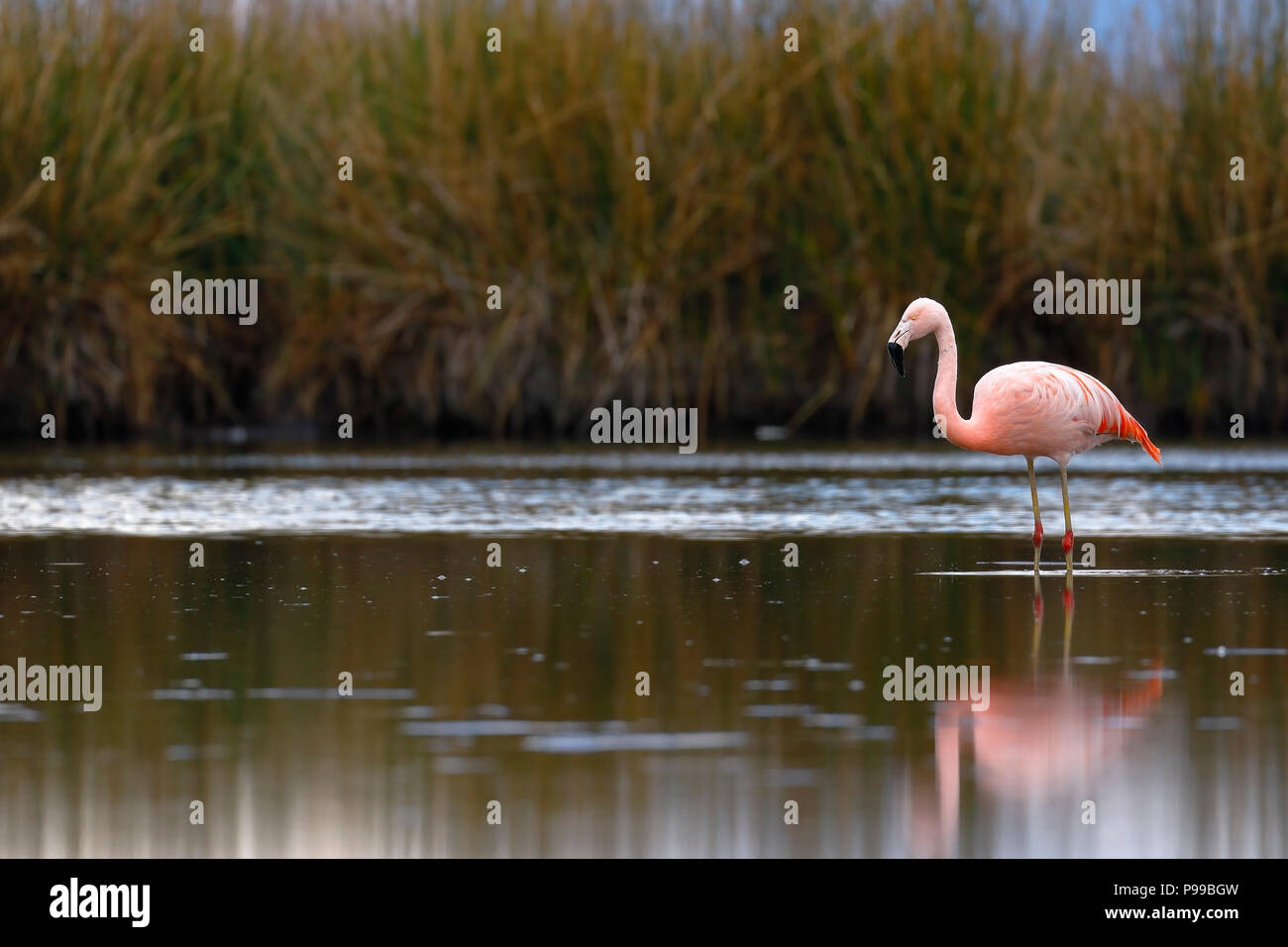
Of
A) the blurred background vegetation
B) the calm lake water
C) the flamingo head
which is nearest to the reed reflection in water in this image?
the calm lake water

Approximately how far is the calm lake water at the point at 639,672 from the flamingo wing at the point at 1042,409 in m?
0.55

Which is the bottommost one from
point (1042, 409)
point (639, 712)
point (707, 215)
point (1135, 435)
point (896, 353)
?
point (639, 712)

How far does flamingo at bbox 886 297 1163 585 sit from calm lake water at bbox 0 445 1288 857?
0.52m

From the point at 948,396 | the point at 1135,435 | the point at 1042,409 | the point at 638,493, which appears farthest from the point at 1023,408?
the point at 638,493

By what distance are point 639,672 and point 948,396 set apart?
3.72m

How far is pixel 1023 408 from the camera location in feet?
34.8

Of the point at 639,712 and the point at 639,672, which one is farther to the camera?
the point at 639,672

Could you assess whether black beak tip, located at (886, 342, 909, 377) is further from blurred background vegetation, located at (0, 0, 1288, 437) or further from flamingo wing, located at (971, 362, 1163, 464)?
Answer: blurred background vegetation, located at (0, 0, 1288, 437)

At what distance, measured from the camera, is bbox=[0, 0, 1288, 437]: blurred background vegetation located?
1881 centimetres

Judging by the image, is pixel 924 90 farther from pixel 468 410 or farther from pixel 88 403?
pixel 88 403

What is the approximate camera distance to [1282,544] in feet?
36.9

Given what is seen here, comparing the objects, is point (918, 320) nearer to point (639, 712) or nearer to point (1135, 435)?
point (1135, 435)

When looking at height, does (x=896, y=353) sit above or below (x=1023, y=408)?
above

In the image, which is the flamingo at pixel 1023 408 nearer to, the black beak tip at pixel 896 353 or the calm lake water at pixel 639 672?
the black beak tip at pixel 896 353
